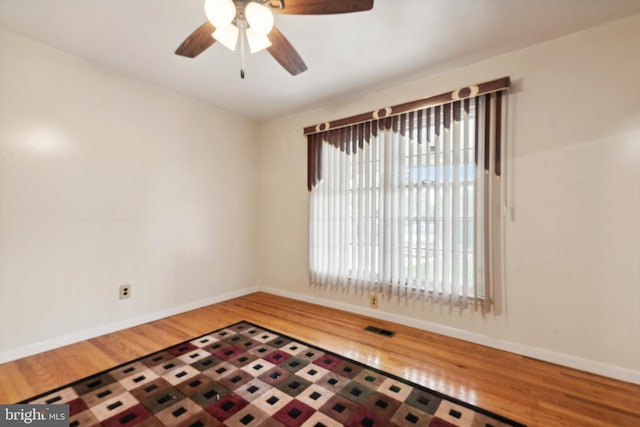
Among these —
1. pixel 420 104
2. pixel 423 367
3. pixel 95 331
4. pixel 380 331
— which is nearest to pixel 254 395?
pixel 423 367

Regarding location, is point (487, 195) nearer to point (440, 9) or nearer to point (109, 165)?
point (440, 9)

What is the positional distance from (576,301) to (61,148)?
4.32 metres

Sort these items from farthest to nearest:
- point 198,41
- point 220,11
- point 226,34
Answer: point 198,41
point 226,34
point 220,11

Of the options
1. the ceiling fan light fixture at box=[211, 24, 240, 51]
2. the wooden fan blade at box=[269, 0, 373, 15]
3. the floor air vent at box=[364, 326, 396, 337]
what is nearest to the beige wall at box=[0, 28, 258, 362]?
the ceiling fan light fixture at box=[211, 24, 240, 51]

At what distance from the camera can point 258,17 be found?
146cm

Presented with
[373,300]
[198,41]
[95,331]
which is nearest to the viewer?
[198,41]

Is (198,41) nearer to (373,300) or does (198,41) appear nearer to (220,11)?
(220,11)

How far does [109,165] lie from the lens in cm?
274

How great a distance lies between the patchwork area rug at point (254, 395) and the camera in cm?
159

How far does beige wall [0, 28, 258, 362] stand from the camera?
2.25m

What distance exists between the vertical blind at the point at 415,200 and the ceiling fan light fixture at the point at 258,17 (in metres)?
1.74

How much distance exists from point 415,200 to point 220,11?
218 cm

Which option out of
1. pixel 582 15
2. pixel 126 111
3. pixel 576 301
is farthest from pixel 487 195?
pixel 126 111

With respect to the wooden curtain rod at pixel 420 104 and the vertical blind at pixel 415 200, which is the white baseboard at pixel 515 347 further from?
the wooden curtain rod at pixel 420 104
